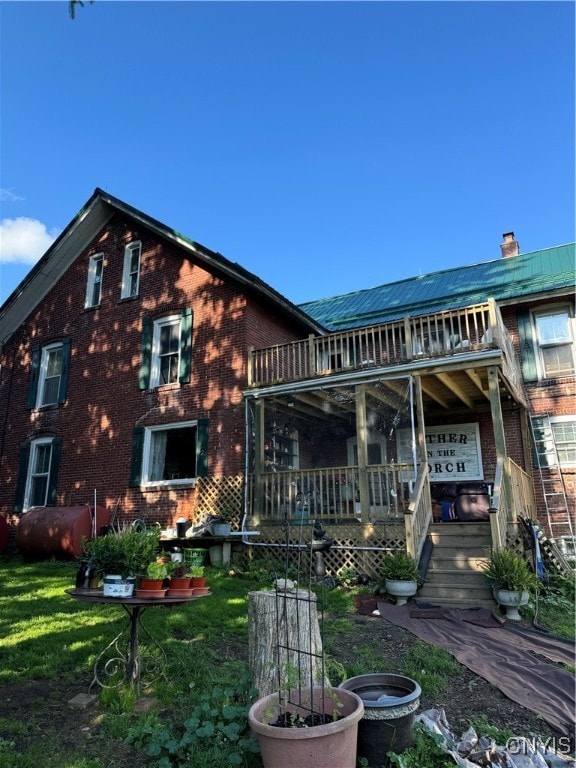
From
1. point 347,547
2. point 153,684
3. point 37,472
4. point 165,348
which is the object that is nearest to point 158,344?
point 165,348

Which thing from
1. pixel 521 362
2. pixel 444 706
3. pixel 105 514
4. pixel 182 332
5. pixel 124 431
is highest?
pixel 182 332

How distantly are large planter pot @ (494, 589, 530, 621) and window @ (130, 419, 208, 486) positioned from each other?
24.4ft

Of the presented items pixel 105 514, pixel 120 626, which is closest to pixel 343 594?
Result: pixel 120 626

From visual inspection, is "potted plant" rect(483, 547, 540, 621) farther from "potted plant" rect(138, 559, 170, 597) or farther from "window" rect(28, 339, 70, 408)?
"window" rect(28, 339, 70, 408)

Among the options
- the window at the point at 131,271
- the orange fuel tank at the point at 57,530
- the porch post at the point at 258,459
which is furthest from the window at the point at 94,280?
the porch post at the point at 258,459

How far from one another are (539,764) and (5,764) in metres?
3.21

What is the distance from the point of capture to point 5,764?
316cm

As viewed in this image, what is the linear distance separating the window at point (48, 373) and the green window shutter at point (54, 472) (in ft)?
4.18

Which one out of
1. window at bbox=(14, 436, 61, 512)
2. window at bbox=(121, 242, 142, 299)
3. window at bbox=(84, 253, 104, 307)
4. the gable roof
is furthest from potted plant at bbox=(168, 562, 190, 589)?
window at bbox=(84, 253, 104, 307)

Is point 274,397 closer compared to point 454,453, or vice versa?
point 274,397

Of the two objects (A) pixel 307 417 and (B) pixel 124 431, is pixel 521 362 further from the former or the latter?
(B) pixel 124 431

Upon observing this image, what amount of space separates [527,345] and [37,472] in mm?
13642

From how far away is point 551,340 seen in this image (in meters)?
12.5

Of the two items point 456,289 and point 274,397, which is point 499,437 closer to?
point 274,397
